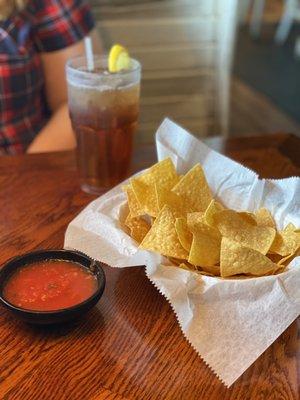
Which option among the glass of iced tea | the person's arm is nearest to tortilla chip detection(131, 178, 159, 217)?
the glass of iced tea

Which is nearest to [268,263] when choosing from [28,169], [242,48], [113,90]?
[113,90]

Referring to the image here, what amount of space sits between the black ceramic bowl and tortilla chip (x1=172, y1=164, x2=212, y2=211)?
0.56ft

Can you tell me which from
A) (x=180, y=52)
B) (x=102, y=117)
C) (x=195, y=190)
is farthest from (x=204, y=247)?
(x=180, y=52)

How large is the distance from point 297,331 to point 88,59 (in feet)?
2.10

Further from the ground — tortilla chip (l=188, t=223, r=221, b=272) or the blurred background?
tortilla chip (l=188, t=223, r=221, b=272)

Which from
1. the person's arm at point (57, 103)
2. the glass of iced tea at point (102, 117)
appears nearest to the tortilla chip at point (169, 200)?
the glass of iced tea at point (102, 117)

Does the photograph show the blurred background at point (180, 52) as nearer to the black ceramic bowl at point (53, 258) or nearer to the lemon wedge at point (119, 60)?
the lemon wedge at point (119, 60)

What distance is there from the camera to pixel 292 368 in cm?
66

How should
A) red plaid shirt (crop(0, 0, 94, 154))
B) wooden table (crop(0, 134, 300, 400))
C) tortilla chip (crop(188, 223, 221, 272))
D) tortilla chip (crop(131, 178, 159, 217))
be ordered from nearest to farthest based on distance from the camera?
1. wooden table (crop(0, 134, 300, 400))
2. tortilla chip (crop(188, 223, 221, 272))
3. tortilla chip (crop(131, 178, 159, 217))
4. red plaid shirt (crop(0, 0, 94, 154))

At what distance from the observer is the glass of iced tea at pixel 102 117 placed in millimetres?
1053

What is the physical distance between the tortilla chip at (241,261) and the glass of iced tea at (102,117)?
0.43 m

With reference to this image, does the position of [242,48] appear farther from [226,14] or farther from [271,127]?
[226,14]

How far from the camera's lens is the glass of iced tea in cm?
105

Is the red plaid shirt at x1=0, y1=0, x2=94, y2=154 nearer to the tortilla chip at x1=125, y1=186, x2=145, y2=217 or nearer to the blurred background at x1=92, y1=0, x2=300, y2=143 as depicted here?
the blurred background at x1=92, y1=0, x2=300, y2=143
